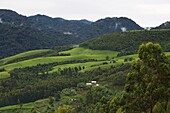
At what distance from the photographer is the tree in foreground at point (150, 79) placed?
4091 cm

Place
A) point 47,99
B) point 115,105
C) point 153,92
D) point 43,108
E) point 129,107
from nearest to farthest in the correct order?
1. point 153,92
2. point 129,107
3. point 115,105
4. point 43,108
5. point 47,99

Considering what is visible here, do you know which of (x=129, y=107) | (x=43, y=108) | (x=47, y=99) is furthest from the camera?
(x=47, y=99)

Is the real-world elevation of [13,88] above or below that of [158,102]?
below

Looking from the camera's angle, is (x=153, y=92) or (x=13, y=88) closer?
(x=153, y=92)

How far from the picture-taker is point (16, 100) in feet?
573

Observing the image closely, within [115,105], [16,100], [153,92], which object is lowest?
[16,100]

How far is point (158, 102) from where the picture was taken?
134 feet

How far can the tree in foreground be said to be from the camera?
40906 mm

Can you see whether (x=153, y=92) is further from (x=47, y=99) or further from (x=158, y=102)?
(x=47, y=99)

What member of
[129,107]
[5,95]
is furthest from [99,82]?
[129,107]

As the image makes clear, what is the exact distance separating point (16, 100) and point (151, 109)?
139459mm

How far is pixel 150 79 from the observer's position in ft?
134

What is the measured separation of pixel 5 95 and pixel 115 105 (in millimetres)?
128477

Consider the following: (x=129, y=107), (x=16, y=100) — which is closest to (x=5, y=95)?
(x=16, y=100)
